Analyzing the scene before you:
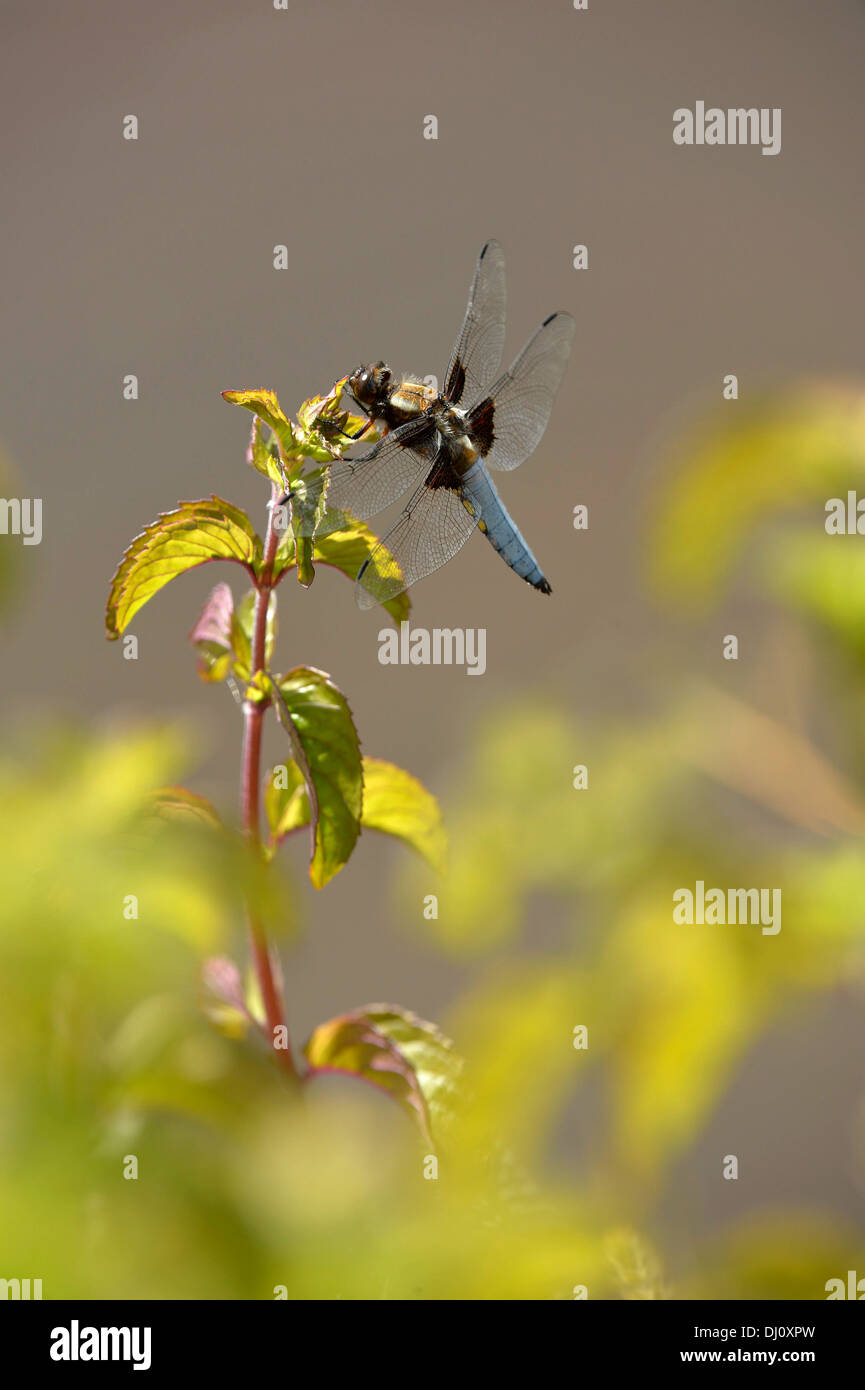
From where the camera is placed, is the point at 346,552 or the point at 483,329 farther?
the point at 483,329

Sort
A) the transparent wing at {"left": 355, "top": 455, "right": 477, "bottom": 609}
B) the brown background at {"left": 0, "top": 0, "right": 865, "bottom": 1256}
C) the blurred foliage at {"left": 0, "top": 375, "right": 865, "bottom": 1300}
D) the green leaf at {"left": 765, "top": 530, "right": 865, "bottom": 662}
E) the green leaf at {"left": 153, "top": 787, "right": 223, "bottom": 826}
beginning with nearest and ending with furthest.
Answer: the blurred foliage at {"left": 0, "top": 375, "right": 865, "bottom": 1300}, the green leaf at {"left": 153, "top": 787, "right": 223, "bottom": 826}, the green leaf at {"left": 765, "top": 530, "right": 865, "bottom": 662}, the transparent wing at {"left": 355, "top": 455, "right": 477, "bottom": 609}, the brown background at {"left": 0, "top": 0, "right": 865, "bottom": 1256}

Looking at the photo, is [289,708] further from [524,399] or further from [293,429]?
[524,399]

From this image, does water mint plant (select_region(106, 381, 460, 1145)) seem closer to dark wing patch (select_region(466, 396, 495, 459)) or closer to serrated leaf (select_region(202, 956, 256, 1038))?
serrated leaf (select_region(202, 956, 256, 1038))

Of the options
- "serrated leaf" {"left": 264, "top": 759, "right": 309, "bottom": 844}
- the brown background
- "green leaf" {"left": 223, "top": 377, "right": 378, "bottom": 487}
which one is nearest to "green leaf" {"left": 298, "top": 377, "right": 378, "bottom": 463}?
"green leaf" {"left": 223, "top": 377, "right": 378, "bottom": 487}

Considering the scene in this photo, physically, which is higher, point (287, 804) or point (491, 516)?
point (491, 516)

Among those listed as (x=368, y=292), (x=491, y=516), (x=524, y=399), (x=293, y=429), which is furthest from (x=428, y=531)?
(x=368, y=292)

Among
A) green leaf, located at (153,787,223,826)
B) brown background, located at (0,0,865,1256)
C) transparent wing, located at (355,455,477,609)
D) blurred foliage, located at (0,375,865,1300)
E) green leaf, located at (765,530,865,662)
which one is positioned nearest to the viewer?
blurred foliage, located at (0,375,865,1300)

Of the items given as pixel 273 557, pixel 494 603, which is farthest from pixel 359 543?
pixel 494 603

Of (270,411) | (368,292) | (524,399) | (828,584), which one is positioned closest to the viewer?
(270,411)
